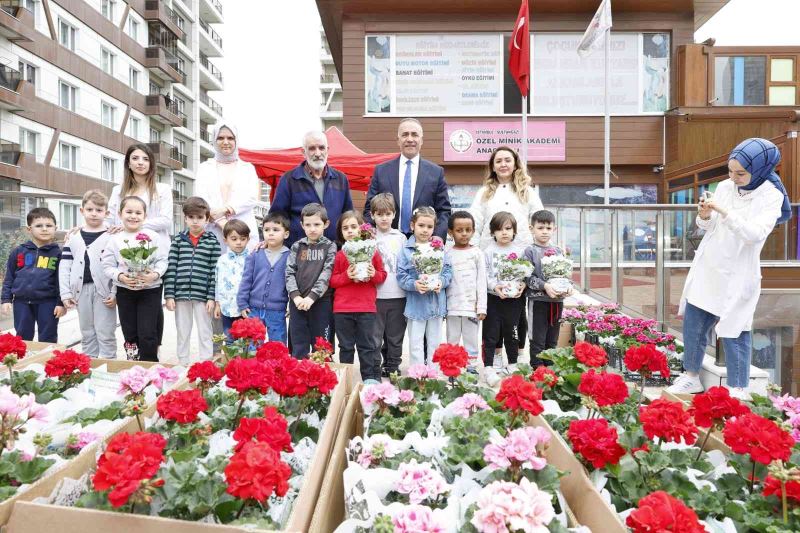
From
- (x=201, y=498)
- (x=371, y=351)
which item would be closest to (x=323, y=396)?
(x=201, y=498)

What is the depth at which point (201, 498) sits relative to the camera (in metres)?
1.42

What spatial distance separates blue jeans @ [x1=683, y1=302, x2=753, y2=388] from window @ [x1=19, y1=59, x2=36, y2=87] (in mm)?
24979

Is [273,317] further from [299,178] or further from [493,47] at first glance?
[493,47]

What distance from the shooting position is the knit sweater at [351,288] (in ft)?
13.8

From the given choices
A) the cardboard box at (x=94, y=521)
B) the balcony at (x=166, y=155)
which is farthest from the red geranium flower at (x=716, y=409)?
the balcony at (x=166, y=155)

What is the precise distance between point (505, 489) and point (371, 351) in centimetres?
304

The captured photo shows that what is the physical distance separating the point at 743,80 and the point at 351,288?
43.5 ft

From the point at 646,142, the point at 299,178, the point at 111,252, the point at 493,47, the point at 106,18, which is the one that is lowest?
the point at 111,252

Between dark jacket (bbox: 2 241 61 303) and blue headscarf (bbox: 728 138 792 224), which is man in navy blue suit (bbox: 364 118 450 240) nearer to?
blue headscarf (bbox: 728 138 792 224)

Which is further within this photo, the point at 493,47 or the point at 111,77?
the point at 111,77

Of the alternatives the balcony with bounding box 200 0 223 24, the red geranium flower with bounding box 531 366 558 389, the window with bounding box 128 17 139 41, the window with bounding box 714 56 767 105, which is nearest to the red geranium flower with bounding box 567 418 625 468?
the red geranium flower with bounding box 531 366 558 389

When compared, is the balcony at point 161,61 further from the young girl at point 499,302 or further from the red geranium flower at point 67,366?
the red geranium flower at point 67,366

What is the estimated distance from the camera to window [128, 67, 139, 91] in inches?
1246

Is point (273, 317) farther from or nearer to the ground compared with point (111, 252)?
nearer to the ground
